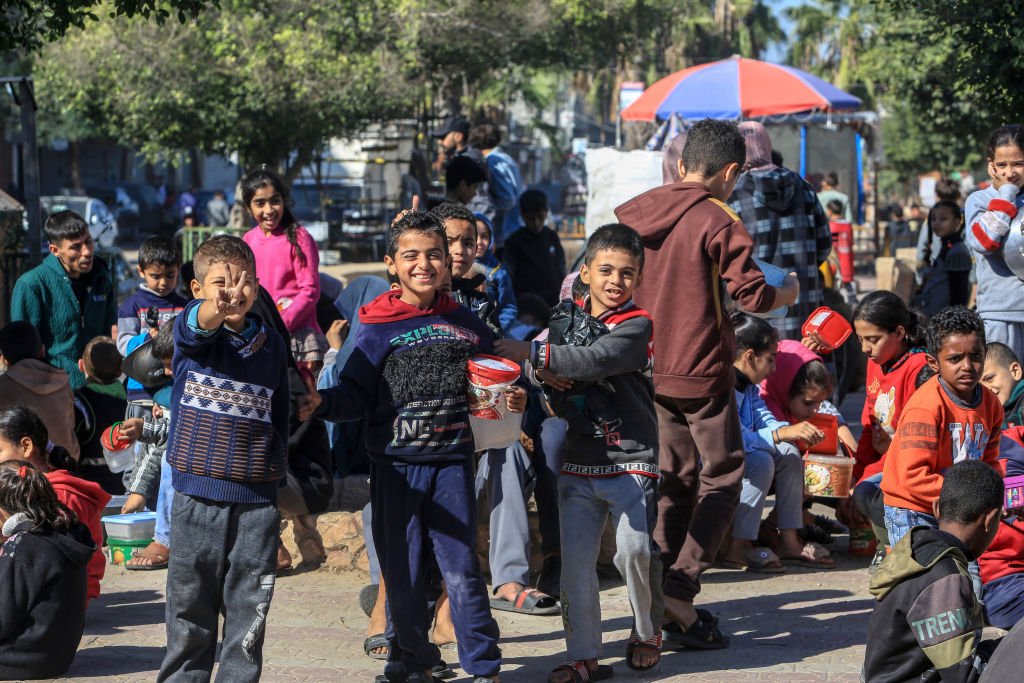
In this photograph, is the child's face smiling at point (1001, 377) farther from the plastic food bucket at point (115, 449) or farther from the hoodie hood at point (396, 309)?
the plastic food bucket at point (115, 449)

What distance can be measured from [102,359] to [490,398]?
136 inches

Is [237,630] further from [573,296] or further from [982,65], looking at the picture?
[982,65]

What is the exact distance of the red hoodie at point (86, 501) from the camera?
5258 mm

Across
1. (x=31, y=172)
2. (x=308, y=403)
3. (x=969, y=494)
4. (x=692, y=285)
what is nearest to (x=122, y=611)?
(x=308, y=403)

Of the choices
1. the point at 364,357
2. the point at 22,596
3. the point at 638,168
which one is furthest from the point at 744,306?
the point at 638,168

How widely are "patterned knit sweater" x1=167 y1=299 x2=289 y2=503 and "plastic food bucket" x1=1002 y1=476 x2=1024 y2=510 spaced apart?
2.79 meters

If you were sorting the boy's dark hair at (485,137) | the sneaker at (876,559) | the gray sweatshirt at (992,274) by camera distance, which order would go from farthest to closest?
1. the boy's dark hair at (485,137)
2. the gray sweatshirt at (992,274)
3. the sneaker at (876,559)

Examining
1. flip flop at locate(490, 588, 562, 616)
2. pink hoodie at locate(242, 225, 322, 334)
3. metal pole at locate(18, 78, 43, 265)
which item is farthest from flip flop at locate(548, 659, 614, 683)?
metal pole at locate(18, 78, 43, 265)

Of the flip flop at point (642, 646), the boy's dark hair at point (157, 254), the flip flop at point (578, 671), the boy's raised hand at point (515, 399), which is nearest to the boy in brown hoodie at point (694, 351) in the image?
the flip flop at point (642, 646)

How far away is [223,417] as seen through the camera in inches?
168

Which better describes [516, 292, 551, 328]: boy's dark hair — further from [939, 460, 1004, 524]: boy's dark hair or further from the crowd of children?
[939, 460, 1004, 524]: boy's dark hair

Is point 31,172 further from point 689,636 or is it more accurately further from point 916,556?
point 916,556

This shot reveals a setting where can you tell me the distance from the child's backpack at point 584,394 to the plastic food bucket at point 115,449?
2791 mm

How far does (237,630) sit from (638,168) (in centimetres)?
732
